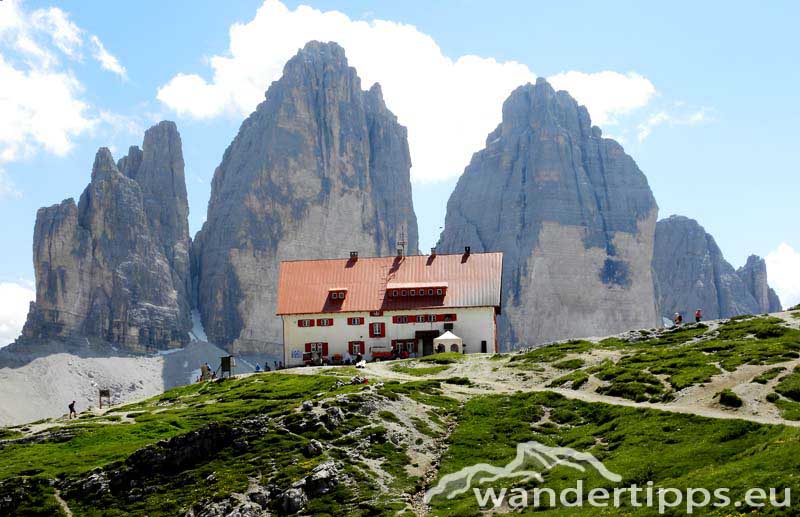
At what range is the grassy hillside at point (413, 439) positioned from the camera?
147 ft

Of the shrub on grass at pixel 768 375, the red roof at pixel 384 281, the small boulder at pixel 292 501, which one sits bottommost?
the small boulder at pixel 292 501

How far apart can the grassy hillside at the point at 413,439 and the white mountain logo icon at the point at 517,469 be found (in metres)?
0.64

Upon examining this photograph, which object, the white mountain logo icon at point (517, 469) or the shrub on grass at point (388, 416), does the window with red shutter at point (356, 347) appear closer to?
the shrub on grass at point (388, 416)

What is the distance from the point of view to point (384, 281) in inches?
4311

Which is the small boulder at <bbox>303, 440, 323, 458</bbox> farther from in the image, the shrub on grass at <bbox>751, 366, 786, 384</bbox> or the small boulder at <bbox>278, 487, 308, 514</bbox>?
the shrub on grass at <bbox>751, 366, 786, 384</bbox>

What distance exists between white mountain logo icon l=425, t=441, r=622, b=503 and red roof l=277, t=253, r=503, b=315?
54014mm

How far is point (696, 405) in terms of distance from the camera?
174 ft

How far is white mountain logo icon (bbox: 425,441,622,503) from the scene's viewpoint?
47.1m

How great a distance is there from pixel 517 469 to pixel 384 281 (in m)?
61.9

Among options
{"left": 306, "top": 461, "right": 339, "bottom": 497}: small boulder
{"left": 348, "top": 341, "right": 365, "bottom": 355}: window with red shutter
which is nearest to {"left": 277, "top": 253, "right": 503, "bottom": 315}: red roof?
{"left": 348, "top": 341, "right": 365, "bottom": 355}: window with red shutter

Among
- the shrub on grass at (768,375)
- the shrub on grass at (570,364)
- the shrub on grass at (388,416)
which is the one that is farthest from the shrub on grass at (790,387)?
the shrub on grass at (388,416)

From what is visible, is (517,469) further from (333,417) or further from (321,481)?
(333,417)

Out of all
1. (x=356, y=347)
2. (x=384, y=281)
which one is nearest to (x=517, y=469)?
(x=356, y=347)

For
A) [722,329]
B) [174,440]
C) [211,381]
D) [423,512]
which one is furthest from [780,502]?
[211,381]
